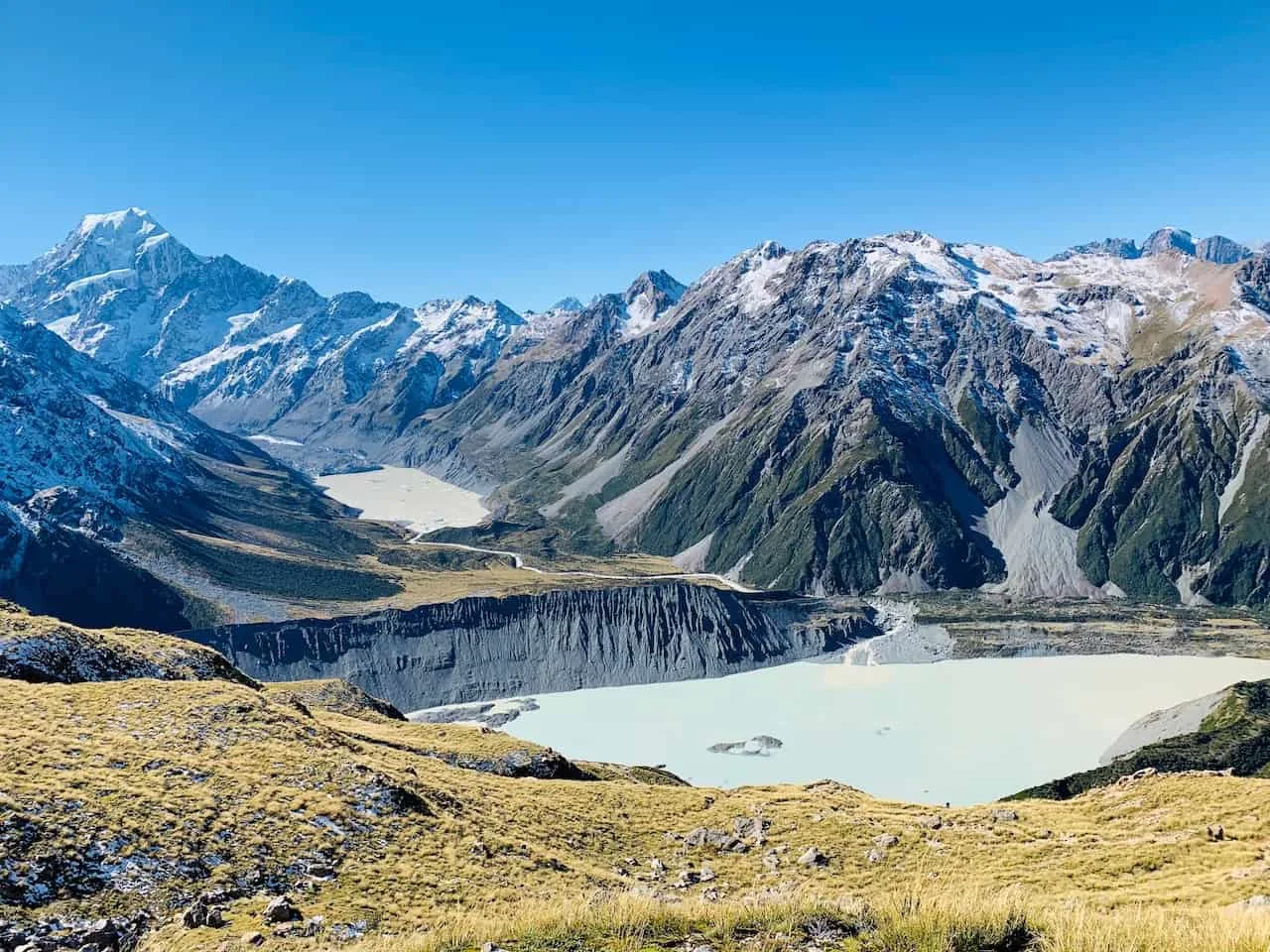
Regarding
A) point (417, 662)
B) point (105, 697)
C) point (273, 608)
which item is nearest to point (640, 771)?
point (105, 697)

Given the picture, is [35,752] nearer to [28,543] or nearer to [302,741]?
[302,741]

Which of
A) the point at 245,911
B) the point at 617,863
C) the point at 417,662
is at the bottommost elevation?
the point at 417,662

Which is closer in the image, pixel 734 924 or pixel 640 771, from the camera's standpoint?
pixel 734 924

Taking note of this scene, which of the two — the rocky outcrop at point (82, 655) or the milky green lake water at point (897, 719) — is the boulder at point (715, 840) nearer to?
the rocky outcrop at point (82, 655)

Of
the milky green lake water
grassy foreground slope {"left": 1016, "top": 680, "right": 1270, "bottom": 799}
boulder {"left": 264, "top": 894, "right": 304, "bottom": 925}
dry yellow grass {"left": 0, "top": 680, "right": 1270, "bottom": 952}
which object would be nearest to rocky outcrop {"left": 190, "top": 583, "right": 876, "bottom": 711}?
the milky green lake water

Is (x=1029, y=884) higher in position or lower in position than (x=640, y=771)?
higher

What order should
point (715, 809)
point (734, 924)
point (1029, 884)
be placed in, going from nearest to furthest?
point (734, 924) < point (1029, 884) < point (715, 809)

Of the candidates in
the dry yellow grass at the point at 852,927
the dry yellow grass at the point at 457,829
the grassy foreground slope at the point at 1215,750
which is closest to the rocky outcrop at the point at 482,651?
the grassy foreground slope at the point at 1215,750

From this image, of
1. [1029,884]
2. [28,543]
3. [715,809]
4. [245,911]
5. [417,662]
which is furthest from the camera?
[28,543]
